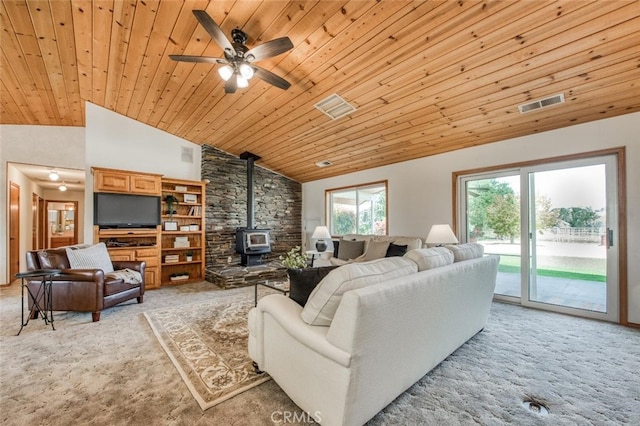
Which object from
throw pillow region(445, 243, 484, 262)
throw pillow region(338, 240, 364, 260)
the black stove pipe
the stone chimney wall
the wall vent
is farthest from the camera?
the black stove pipe

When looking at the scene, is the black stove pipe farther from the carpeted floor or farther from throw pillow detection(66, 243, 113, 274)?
the carpeted floor

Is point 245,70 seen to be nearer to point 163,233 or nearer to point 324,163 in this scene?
point 324,163

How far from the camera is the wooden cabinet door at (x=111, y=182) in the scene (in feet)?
14.8

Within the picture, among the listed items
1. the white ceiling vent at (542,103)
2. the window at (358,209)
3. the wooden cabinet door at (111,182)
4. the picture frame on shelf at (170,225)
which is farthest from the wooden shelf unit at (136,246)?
the white ceiling vent at (542,103)

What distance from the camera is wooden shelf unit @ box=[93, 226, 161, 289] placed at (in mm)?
4578

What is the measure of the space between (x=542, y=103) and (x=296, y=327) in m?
3.54

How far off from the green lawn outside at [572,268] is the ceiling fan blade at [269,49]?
407cm

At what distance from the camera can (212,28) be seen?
83.5 inches

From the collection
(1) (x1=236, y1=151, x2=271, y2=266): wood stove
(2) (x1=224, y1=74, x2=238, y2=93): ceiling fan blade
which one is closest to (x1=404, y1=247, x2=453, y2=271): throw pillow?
(2) (x1=224, y1=74, x2=238, y2=93): ceiling fan blade

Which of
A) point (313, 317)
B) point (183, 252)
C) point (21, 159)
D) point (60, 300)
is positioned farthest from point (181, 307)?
point (21, 159)

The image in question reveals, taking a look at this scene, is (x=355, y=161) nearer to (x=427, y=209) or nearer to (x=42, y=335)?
(x=427, y=209)

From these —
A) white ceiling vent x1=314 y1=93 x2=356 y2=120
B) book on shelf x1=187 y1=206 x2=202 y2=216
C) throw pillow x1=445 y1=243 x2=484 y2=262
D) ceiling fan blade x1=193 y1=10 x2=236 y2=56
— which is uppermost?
white ceiling vent x1=314 y1=93 x2=356 y2=120

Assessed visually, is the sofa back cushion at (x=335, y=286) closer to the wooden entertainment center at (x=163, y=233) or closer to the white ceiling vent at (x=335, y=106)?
the white ceiling vent at (x=335, y=106)

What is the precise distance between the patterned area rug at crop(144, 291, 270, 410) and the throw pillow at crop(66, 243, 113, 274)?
3.19 feet
